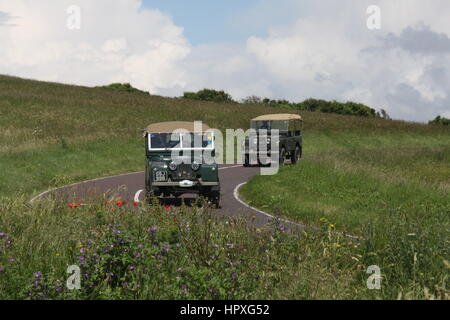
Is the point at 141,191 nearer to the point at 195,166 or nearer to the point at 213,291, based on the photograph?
the point at 195,166

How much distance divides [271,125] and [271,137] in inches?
35.7

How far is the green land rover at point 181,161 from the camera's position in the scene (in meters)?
16.0

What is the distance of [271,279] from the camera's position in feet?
22.7

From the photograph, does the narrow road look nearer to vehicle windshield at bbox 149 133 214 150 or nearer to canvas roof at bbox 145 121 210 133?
Answer: vehicle windshield at bbox 149 133 214 150

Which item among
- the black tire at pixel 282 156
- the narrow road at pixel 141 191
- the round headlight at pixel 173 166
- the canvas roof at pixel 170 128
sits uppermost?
the canvas roof at pixel 170 128

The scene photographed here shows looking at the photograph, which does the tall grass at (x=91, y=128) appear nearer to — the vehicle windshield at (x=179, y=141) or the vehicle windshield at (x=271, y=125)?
the vehicle windshield at (x=179, y=141)

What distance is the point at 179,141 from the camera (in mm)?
17000

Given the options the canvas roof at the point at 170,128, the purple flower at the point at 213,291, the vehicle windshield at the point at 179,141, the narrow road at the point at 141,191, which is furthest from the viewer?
the canvas roof at the point at 170,128

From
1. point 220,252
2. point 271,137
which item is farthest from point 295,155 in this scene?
point 220,252

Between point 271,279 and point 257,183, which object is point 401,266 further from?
point 257,183

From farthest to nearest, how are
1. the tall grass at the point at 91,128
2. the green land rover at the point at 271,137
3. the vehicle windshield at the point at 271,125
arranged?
the vehicle windshield at the point at 271,125 < the green land rover at the point at 271,137 < the tall grass at the point at 91,128

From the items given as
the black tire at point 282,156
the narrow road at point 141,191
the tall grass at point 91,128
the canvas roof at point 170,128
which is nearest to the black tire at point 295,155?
the black tire at point 282,156

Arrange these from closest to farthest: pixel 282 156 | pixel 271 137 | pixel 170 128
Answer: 1. pixel 170 128
2. pixel 282 156
3. pixel 271 137

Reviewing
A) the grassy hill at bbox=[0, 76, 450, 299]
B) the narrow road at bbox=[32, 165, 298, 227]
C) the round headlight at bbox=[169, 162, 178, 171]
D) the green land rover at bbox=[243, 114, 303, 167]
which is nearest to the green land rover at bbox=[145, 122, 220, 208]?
the round headlight at bbox=[169, 162, 178, 171]
